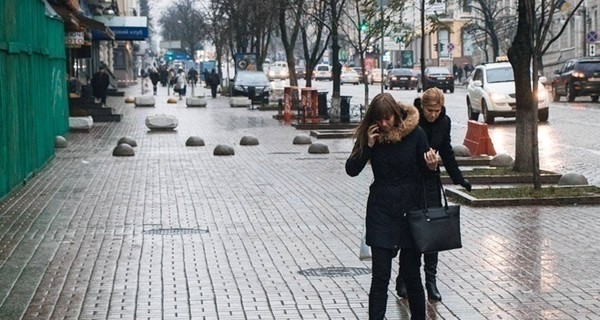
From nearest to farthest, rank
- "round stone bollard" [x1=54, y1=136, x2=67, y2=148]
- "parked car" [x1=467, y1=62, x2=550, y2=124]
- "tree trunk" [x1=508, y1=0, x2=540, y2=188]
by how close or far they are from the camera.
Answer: "tree trunk" [x1=508, y1=0, x2=540, y2=188] → "round stone bollard" [x1=54, y1=136, x2=67, y2=148] → "parked car" [x1=467, y1=62, x2=550, y2=124]

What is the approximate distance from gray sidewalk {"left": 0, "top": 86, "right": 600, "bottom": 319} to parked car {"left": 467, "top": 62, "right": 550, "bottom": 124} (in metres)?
15.1

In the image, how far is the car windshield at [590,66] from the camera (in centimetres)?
4884

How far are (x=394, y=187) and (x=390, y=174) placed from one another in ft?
0.27

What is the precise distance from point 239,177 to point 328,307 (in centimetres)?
1087

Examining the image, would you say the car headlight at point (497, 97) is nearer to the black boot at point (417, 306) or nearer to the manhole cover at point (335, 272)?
the manhole cover at point (335, 272)

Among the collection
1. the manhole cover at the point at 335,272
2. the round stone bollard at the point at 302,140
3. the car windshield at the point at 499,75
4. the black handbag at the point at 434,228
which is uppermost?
the car windshield at the point at 499,75

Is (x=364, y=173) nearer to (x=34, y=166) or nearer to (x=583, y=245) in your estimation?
(x=34, y=166)

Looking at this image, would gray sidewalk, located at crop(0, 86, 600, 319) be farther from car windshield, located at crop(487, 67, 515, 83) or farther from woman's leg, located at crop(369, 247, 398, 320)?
car windshield, located at crop(487, 67, 515, 83)

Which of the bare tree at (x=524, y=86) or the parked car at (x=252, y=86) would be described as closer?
the bare tree at (x=524, y=86)

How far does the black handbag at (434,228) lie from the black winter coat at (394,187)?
0.07m

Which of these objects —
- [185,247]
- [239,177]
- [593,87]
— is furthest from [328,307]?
[593,87]

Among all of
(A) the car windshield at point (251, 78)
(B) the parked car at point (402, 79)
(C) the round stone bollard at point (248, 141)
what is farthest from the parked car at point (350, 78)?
(C) the round stone bollard at point (248, 141)

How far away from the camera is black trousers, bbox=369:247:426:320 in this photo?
7.83 m

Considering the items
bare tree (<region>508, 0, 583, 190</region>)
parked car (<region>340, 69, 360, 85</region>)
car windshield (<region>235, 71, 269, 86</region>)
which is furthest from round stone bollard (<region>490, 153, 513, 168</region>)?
parked car (<region>340, 69, 360, 85</region>)
